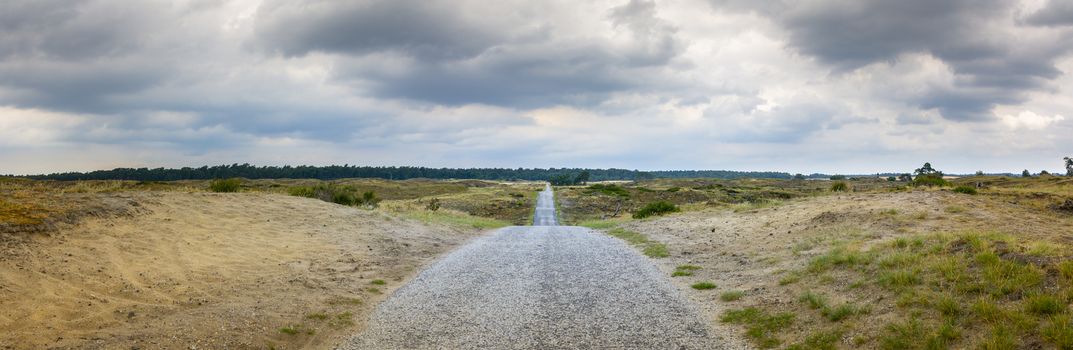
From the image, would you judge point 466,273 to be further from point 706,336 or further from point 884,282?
point 884,282

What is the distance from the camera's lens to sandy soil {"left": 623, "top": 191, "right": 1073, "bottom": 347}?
1309 centimetres

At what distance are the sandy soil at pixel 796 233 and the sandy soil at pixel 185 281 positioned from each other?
28.0ft

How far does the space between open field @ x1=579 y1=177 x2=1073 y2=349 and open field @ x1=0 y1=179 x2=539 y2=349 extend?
8.49m

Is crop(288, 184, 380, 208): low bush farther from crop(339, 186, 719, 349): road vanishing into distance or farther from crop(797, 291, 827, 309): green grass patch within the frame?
crop(797, 291, 827, 309): green grass patch

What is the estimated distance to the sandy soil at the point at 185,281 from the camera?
28.8 feet

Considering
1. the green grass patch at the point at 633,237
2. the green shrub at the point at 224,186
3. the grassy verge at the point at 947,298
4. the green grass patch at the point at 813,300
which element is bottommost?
the green grass patch at the point at 633,237

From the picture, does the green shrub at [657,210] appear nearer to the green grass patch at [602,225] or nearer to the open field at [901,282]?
the green grass patch at [602,225]

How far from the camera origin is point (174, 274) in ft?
41.8

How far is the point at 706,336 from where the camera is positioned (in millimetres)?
9539

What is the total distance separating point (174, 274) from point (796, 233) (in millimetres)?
20623

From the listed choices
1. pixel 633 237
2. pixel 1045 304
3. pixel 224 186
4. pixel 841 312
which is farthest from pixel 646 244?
pixel 224 186

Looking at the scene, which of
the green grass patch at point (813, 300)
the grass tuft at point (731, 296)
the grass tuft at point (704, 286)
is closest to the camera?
the green grass patch at point (813, 300)

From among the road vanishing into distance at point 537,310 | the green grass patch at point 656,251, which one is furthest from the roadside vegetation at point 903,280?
the road vanishing into distance at point 537,310

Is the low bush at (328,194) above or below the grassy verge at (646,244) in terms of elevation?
above
